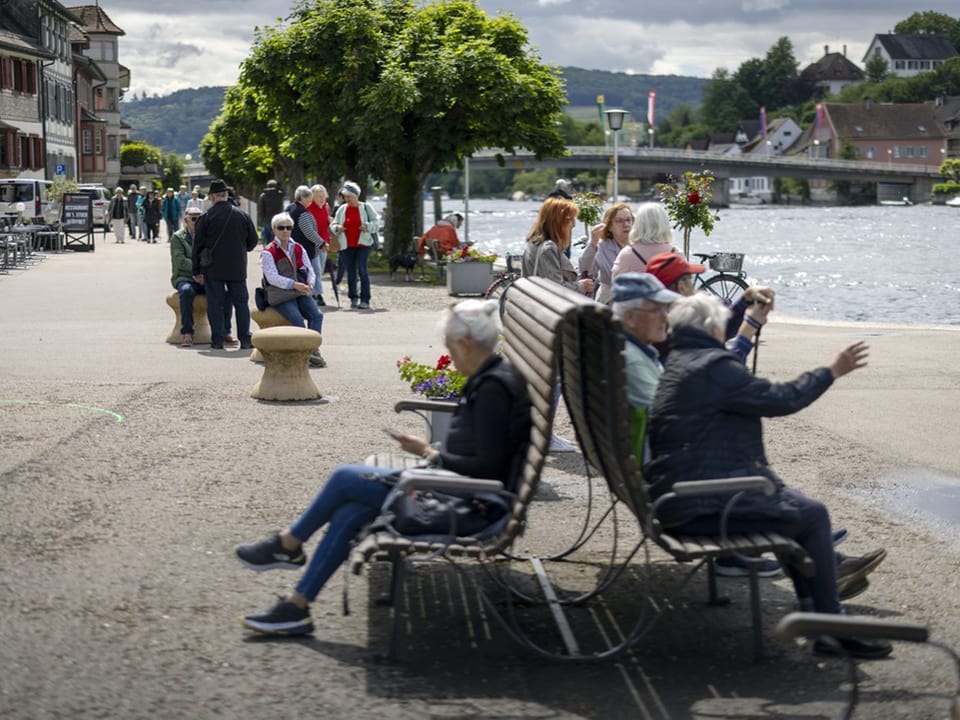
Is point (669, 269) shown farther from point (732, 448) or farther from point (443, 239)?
point (443, 239)

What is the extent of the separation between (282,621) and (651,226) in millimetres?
4914

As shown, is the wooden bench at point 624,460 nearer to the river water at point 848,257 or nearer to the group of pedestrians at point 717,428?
the group of pedestrians at point 717,428

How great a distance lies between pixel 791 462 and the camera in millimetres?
10133

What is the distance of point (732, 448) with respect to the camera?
19.5 ft

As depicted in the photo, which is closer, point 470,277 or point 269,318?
point 269,318

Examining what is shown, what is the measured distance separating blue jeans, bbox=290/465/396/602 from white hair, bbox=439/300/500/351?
0.60 meters

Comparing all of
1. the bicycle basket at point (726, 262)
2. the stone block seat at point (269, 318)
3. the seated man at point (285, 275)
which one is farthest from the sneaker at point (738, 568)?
the bicycle basket at point (726, 262)

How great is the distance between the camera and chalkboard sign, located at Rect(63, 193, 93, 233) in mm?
45094

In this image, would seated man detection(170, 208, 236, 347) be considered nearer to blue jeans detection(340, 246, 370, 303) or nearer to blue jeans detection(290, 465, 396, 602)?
blue jeans detection(340, 246, 370, 303)

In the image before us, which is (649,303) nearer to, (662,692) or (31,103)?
(662,692)

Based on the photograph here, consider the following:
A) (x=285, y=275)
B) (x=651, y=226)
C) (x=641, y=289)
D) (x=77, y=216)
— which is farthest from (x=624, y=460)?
(x=77, y=216)

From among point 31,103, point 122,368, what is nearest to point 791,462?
point 122,368

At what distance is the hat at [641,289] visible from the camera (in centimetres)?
639

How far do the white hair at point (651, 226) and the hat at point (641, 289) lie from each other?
379 cm
